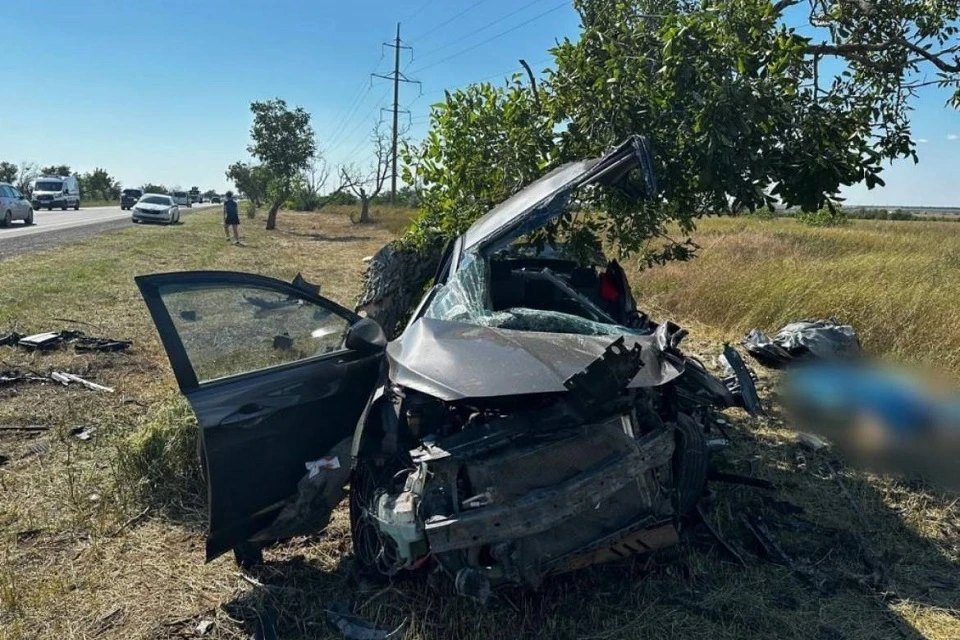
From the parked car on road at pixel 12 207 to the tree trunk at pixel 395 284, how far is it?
19.0 meters

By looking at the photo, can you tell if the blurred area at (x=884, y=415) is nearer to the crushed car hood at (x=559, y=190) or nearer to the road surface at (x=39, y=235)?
→ the crushed car hood at (x=559, y=190)

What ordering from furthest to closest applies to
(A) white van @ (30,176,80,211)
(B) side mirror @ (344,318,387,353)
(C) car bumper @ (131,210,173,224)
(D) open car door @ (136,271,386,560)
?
1. (A) white van @ (30,176,80,211)
2. (C) car bumper @ (131,210,173,224)
3. (B) side mirror @ (344,318,387,353)
4. (D) open car door @ (136,271,386,560)

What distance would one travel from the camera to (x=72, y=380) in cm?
562

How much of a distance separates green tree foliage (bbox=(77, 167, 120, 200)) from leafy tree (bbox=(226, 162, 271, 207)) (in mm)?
30406

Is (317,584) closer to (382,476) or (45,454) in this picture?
(382,476)

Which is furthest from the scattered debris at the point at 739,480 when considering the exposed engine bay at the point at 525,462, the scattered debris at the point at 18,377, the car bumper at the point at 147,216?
the car bumper at the point at 147,216

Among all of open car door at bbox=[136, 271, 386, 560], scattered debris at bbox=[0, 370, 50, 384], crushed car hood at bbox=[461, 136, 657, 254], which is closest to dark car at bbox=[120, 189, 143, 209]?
scattered debris at bbox=[0, 370, 50, 384]

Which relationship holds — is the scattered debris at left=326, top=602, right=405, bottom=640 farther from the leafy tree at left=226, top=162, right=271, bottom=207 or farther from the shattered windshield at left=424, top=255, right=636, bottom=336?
the leafy tree at left=226, top=162, right=271, bottom=207

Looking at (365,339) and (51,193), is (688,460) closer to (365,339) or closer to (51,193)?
(365,339)

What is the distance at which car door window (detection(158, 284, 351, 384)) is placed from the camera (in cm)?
277

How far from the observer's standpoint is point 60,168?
6075 cm

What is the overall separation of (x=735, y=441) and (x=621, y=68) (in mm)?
2845

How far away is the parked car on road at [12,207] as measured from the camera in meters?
20.1

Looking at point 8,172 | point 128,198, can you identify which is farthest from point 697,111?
point 8,172
